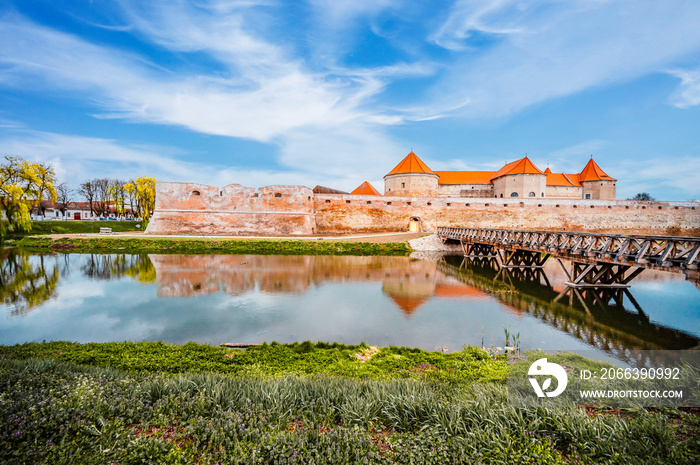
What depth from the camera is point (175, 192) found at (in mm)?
26594

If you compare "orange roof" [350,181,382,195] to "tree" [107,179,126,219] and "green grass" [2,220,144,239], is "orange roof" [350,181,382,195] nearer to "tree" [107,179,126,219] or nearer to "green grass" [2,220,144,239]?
"green grass" [2,220,144,239]

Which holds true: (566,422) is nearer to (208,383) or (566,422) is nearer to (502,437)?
(502,437)

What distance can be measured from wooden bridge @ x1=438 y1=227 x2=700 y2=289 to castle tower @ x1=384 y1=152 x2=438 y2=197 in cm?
1637

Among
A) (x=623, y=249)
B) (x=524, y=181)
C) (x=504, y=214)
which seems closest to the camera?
(x=623, y=249)

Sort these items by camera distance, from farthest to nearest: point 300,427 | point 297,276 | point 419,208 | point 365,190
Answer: point 365,190 → point 419,208 → point 297,276 → point 300,427

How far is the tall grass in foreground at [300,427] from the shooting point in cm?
225

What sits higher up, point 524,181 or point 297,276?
point 524,181

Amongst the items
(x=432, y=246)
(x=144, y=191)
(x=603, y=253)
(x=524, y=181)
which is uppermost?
(x=524, y=181)

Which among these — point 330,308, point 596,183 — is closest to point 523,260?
point 330,308

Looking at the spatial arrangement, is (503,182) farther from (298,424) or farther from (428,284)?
(298,424)

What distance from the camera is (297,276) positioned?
1255 cm

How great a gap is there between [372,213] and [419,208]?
187 inches

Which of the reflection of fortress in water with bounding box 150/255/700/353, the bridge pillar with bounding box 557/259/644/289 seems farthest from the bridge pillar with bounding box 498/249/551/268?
the bridge pillar with bounding box 557/259/644/289

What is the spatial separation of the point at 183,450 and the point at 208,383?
38.5 inches
